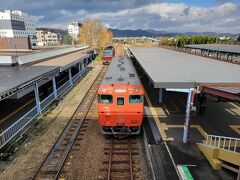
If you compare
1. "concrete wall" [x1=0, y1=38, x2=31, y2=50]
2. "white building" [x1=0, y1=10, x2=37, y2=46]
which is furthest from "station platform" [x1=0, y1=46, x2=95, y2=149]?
"white building" [x1=0, y1=10, x2=37, y2=46]

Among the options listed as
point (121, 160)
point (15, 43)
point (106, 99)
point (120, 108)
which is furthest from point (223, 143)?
point (15, 43)

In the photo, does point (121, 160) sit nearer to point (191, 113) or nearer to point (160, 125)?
point (160, 125)

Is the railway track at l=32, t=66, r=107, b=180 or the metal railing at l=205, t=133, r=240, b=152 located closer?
the railway track at l=32, t=66, r=107, b=180

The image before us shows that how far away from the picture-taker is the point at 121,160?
11.2 m

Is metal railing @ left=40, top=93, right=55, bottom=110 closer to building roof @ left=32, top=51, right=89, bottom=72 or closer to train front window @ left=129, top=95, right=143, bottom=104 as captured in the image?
building roof @ left=32, top=51, right=89, bottom=72

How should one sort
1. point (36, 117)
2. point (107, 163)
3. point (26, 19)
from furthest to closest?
1. point (26, 19)
2. point (36, 117)
3. point (107, 163)

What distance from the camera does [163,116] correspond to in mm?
17250

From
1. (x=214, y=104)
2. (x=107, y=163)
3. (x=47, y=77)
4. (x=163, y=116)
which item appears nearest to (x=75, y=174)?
(x=107, y=163)

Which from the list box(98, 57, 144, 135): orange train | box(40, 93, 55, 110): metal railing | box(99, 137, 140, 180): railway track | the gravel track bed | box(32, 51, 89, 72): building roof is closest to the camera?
Result: box(99, 137, 140, 180): railway track

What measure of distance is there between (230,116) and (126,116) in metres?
9.70

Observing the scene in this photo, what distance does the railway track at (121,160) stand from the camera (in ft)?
33.0

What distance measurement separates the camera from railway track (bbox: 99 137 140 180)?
10.1 m

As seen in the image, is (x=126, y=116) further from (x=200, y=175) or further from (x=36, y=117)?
(x=36, y=117)

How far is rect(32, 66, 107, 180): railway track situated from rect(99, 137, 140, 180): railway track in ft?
6.78
